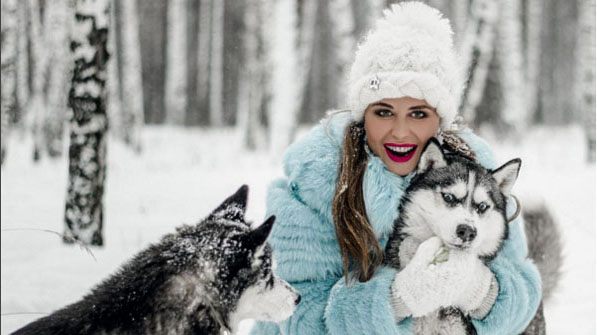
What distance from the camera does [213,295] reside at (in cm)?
224

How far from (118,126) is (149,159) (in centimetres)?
270

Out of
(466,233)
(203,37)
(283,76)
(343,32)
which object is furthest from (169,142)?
(466,233)

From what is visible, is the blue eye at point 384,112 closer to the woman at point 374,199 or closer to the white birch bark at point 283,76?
the woman at point 374,199

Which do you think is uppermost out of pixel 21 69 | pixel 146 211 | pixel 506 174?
pixel 21 69

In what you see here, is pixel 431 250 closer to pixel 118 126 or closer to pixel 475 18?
pixel 475 18

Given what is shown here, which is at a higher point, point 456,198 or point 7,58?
point 7,58

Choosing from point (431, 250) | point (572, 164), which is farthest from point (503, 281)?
point (572, 164)

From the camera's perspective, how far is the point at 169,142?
13930mm

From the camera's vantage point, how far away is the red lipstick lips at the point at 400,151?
2.57 metres

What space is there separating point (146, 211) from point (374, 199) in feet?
12.0

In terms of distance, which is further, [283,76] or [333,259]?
[283,76]

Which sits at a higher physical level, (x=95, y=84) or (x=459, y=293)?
(x=95, y=84)

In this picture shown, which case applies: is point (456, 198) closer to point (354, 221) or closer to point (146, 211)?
point (354, 221)

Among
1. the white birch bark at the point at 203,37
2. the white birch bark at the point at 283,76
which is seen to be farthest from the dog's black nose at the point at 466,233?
the white birch bark at the point at 203,37
